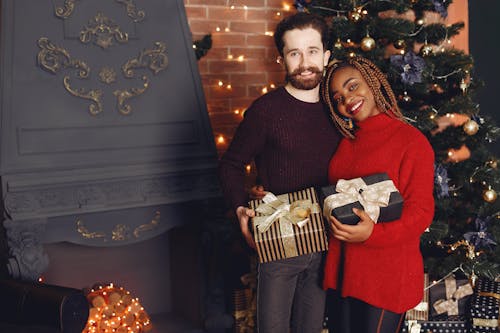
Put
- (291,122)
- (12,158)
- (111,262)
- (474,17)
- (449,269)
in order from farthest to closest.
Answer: (474,17)
(111,262)
(449,269)
(12,158)
(291,122)

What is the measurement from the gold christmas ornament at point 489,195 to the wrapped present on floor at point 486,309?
0.45 meters

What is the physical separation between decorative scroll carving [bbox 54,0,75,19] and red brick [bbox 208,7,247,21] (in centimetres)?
106

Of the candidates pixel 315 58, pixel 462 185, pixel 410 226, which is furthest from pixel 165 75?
pixel 462 185

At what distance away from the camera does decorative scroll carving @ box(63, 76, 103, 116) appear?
2465mm

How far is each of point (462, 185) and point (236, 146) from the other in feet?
4.65

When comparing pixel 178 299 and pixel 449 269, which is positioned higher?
pixel 449 269

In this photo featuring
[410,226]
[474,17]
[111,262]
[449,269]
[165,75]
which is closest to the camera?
[410,226]

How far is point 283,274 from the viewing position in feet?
7.00

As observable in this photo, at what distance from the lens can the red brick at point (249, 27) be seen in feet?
11.4

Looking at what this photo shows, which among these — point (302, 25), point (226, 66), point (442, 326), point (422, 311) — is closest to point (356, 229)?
point (302, 25)

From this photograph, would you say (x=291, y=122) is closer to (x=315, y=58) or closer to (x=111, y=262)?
(x=315, y=58)

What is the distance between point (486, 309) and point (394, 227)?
4.76 feet

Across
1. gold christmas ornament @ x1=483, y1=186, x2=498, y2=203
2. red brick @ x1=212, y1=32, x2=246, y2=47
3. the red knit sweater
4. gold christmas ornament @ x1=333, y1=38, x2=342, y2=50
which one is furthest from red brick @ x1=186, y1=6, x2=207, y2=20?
gold christmas ornament @ x1=483, y1=186, x2=498, y2=203

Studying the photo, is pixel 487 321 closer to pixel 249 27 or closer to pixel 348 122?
pixel 348 122
